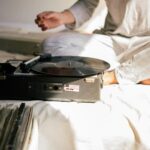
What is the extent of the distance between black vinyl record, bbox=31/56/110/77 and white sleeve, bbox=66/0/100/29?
17.5 inches

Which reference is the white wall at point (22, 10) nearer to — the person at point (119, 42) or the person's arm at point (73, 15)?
the person's arm at point (73, 15)

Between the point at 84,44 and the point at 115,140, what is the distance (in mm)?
565

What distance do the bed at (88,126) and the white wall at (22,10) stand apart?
5.30ft

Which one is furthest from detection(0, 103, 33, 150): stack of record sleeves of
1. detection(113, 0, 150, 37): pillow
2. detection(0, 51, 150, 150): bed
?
detection(113, 0, 150, 37): pillow

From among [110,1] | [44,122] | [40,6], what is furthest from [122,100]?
[40,6]

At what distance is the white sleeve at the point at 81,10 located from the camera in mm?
1484

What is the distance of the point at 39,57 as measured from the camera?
1.06 meters

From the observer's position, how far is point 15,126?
2.56 ft

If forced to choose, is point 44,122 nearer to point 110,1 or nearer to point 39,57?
point 39,57

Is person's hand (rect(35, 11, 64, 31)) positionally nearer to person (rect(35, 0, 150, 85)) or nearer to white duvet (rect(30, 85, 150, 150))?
person (rect(35, 0, 150, 85))

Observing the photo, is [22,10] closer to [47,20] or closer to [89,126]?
[47,20]

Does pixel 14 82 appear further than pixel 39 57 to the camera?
No

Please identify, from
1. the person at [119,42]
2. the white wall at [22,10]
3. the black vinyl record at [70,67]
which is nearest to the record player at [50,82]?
the black vinyl record at [70,67]

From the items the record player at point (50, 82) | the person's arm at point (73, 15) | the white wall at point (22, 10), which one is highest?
the white wall at point (22, 10)
